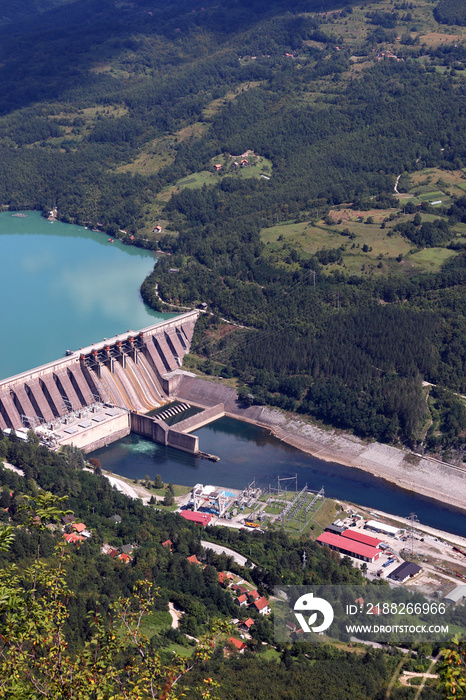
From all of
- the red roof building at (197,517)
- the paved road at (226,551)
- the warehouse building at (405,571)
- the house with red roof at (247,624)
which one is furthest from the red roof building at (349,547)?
the house with red roof at (247,624)

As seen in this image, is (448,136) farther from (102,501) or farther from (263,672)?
(263,672)

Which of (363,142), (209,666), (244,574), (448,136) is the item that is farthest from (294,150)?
(209,666)

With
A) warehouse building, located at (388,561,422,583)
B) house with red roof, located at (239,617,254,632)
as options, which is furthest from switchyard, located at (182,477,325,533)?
house with red roof, located at (239,617,254,632)

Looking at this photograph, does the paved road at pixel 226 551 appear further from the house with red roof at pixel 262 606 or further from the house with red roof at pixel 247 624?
the house with red roof at pixel 247 624

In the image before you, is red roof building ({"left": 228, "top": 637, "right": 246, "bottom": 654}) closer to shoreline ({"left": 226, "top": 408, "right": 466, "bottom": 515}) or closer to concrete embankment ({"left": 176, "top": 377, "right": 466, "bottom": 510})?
shoreline ({"left": 226, "top": 408, "right": 466, "bottom": 515})

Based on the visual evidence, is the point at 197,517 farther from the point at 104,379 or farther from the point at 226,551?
the point at 104,379

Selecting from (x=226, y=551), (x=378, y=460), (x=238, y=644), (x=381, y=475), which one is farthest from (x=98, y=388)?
(x=238, y=644)

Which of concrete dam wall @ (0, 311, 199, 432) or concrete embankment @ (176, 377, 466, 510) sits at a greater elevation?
concrete dam wall @ (0, 311, 199, 432)
